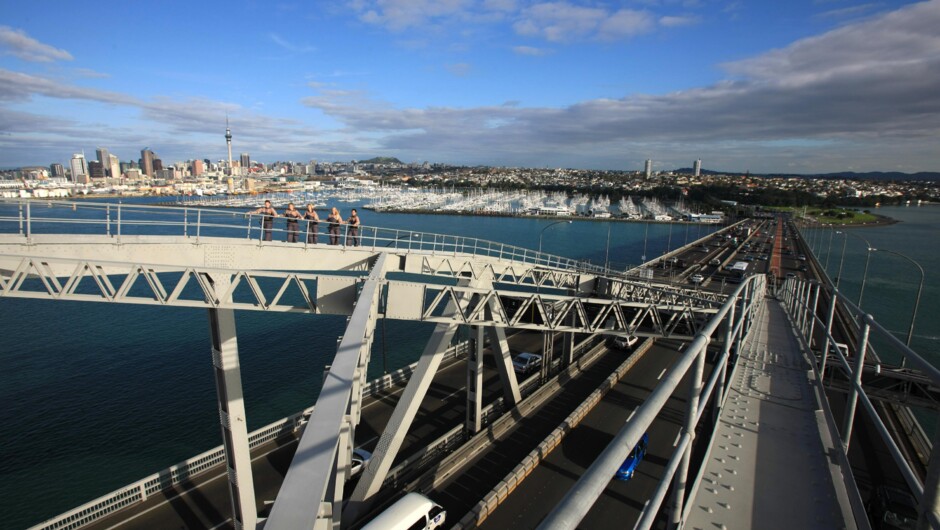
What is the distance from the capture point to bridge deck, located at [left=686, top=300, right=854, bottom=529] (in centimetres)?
298

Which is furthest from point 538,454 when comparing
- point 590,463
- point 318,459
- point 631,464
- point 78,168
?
point 78,168

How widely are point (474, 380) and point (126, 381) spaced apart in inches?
712

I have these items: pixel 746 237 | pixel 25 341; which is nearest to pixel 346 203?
pixel 746 237

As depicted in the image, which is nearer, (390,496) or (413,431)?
(390,496)

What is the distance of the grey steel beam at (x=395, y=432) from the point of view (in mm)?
11773

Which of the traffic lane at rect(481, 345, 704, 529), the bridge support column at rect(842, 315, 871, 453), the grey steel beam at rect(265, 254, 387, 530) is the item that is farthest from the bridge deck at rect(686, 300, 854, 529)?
the traffic lane at rect(481, 345, 704, 529)

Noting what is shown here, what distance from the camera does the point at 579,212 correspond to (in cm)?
12312

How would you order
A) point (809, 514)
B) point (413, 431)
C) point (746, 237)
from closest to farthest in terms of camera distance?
point (809, 514) → point (413, 431) → point (746, 237)

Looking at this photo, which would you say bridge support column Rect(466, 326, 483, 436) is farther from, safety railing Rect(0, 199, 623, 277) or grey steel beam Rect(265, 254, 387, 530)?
grey steel beam Rect(265, 254, 387, 530)

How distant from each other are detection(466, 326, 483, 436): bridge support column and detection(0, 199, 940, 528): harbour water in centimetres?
859

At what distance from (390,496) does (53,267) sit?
30.1 ft

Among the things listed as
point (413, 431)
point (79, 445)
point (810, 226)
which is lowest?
point (79, 445)

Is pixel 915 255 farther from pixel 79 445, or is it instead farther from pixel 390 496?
pixel 79 445

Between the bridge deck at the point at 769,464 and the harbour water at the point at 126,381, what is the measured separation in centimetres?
1826
